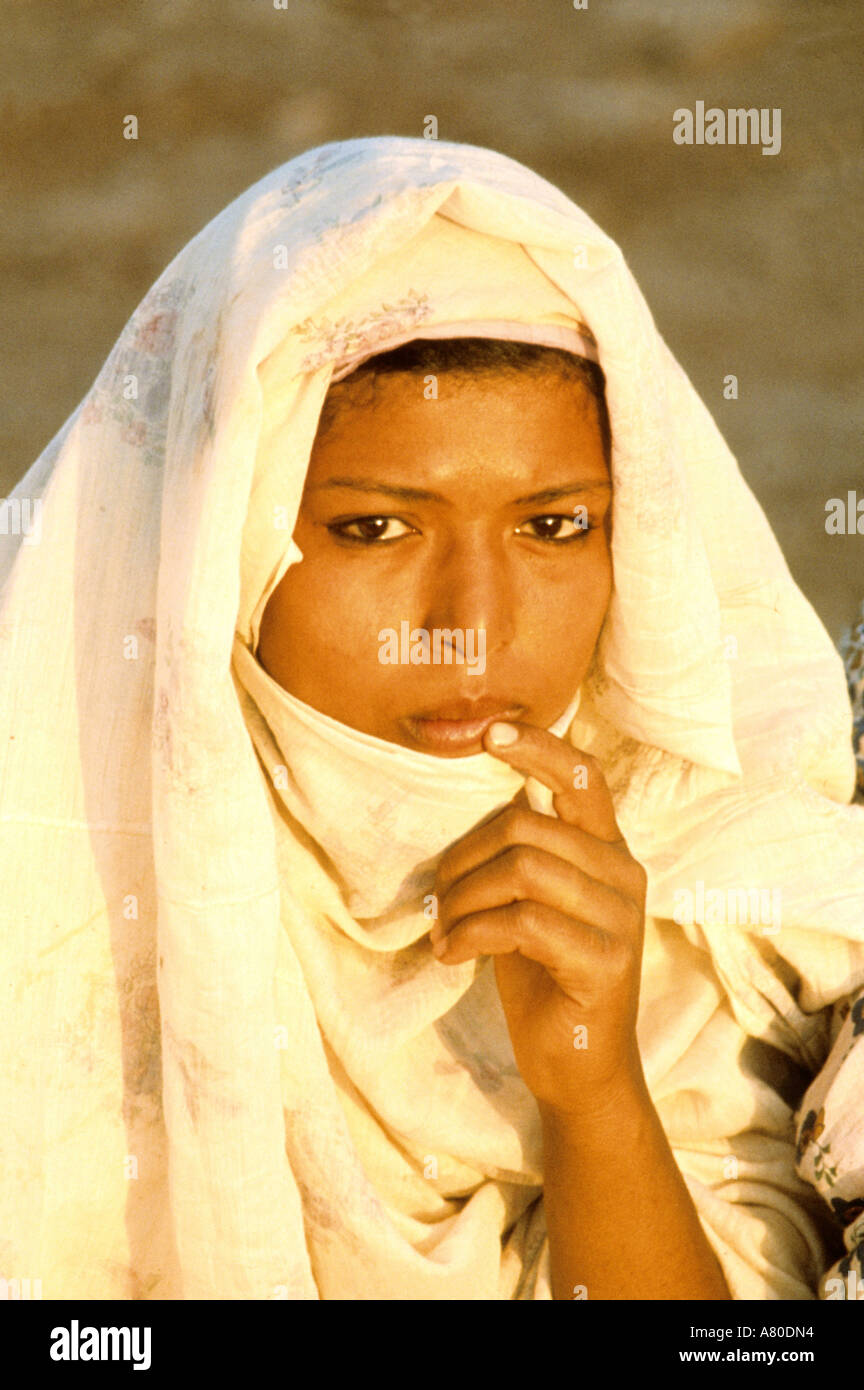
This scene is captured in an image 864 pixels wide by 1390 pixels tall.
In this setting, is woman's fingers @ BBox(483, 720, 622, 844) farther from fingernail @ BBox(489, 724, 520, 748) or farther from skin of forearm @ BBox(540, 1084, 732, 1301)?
skin of forearm @ BBox(540, 1084, 732, 1301)

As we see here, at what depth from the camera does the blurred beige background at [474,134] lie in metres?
5.30

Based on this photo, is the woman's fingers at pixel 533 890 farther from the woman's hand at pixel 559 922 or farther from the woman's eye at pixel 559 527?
the woman's eye at pixel 559 527

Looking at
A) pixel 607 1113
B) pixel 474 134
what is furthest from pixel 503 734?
pixel 474 134

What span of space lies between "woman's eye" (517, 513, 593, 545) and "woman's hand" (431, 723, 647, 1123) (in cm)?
20

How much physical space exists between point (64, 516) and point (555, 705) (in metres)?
0.57

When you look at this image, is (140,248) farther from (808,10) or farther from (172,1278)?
(172,1278)

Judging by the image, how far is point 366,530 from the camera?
4.98 ft

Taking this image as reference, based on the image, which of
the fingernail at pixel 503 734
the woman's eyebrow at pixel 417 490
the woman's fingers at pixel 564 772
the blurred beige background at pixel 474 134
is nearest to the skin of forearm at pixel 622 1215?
the woman's fingers at pixel 564 772

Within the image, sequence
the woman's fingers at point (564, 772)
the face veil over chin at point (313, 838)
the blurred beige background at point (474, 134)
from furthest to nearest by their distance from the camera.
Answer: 1. the blurred beige background at point (474, 134)
2. the woman's fingers at point (564, 772)
3. the face veil over chin at point (313, 838)

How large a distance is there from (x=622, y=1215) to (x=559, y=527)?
29.2 inches

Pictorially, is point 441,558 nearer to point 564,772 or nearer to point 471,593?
point 471,593

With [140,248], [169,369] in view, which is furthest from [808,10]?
[169,369]

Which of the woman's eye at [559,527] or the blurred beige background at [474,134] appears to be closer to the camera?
the woman's eye at [559,527]

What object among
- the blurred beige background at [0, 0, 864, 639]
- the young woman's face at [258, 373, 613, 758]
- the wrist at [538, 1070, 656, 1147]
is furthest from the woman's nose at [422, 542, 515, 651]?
the blurred beige background at [0, 0, 864, 639]
